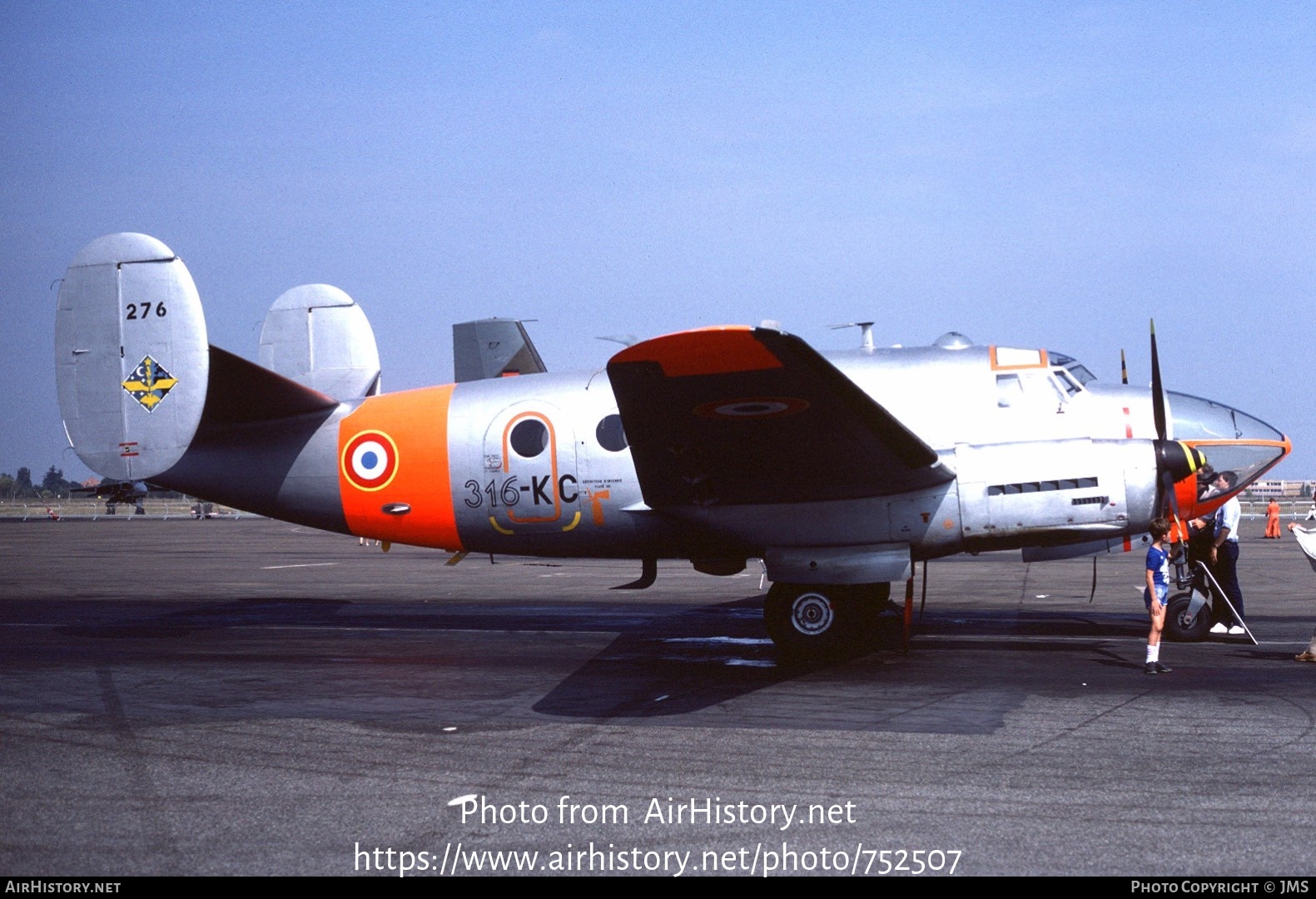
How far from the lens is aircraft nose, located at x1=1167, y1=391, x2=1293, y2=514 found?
42.6 ft

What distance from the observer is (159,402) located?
14344 millimetres

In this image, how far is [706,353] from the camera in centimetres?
990

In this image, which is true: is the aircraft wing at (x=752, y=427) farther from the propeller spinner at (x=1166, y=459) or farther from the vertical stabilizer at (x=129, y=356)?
the vertical stabilizer at (x=129, y=356)

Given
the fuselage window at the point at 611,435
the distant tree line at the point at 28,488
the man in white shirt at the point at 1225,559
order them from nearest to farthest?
1. the fuselage window at the point at 611,435
2. the man in white shirt at the point at 1225,559
3. the distant tree line at the point at 28,488

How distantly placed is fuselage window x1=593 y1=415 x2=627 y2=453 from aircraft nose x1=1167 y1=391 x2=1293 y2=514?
22.1 ft

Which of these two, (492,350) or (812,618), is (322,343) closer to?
(492,350)

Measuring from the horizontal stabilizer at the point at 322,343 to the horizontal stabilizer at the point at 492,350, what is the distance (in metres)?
1.45

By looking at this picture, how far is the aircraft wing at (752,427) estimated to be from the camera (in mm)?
10047

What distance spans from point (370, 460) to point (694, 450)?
5.14 metres

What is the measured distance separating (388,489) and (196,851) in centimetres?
906

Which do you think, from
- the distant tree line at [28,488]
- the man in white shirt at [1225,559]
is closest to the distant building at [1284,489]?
the man in white shirt at [1225,559]

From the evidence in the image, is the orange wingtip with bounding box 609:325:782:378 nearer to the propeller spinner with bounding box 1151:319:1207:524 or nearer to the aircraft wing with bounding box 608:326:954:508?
the aircraft wing with bounding box 608:326:954:508

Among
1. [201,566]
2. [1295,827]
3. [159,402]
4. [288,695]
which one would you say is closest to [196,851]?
[288,695]
